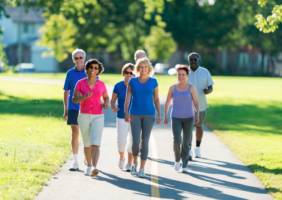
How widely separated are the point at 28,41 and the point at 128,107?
68.0 metres

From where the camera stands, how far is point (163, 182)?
7023mm

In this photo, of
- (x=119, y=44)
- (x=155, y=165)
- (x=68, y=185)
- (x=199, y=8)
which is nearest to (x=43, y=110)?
(x=155, y=165)

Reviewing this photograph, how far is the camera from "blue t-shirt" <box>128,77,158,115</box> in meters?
7.22

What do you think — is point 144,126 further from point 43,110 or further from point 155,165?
point 43,110

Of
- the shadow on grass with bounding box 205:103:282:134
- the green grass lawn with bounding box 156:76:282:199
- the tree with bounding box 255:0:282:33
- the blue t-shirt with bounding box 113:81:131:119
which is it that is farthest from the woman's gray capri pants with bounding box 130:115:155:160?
the shadow on grass with bounding box 205:103:282:134

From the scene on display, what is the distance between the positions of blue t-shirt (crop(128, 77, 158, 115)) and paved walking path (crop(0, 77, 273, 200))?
3.56 ft

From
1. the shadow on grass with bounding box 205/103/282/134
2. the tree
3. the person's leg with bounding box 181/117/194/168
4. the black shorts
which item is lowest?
the shadow on grass with bounding box 205/103/282/134

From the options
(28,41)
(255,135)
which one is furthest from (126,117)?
(28,41)


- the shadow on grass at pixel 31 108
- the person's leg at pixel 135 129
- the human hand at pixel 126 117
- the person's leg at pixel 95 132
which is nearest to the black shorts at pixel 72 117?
the person's leg at pixel 95 132

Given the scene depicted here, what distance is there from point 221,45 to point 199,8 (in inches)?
263

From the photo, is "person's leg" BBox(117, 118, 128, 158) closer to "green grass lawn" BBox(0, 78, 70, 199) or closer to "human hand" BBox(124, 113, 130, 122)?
"human hand" BBox(124, 113, 130, 122)

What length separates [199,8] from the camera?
61500 mm

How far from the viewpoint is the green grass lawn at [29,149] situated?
6.50 m

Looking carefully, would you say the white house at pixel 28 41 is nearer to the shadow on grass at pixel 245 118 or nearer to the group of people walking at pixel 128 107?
the shadow on grass at pixel 245 118
